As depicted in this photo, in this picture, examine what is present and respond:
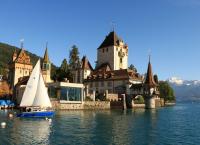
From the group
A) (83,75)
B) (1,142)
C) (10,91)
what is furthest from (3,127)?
(83,75)

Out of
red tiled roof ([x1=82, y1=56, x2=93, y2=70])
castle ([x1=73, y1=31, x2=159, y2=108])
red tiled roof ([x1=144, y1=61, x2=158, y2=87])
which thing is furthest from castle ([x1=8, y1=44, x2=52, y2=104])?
red tiled roof ([x1=144, y1=61, x2=158, y2=87])

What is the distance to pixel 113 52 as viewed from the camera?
129625 mm

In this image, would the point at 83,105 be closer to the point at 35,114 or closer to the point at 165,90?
the point at 35,114

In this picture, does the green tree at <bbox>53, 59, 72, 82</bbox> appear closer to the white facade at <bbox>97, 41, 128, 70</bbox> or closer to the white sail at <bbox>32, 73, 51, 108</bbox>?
the white facade at <bbox>97, 41, 128, 70</bbox>

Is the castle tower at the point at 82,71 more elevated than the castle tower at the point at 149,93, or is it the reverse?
the castle tower at the point at 82,71

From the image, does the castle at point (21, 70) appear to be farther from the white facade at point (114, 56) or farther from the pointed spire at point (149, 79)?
the pointed spire at point (149, 79)

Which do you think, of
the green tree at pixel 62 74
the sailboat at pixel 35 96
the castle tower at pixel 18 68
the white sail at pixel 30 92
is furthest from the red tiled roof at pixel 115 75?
→ the white sail at pixel 30 92

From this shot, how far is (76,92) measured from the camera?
9112cm

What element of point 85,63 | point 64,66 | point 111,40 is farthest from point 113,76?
point 64,66

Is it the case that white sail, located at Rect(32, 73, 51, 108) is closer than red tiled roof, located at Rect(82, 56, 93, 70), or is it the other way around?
white sail, located at Rect(32, 73, 51, 108)

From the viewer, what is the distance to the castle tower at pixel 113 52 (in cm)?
13038

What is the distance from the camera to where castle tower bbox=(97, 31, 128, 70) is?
13038cm

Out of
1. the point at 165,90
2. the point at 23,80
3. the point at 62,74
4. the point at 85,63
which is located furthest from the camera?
the point at 165,90

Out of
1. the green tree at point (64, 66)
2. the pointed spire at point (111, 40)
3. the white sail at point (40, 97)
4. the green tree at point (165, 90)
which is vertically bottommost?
the white sail at point (40, 97)
